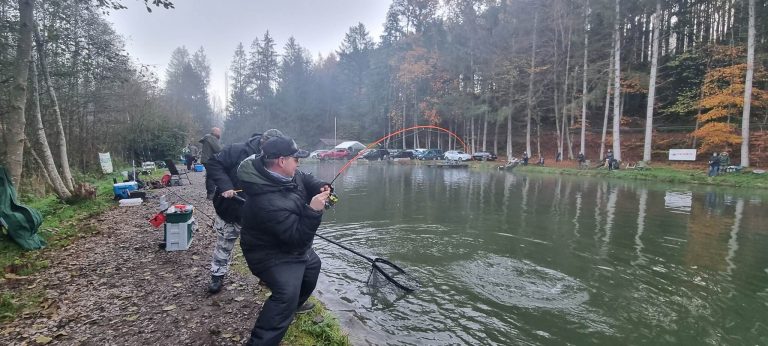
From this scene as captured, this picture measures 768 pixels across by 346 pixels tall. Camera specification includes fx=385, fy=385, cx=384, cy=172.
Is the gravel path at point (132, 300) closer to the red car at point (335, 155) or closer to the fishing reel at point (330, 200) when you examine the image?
the fishing reel at point (330, 200)

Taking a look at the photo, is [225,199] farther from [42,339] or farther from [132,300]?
[42,339]

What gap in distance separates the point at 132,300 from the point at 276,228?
3126 mm

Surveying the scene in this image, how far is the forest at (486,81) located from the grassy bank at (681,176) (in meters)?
2.43

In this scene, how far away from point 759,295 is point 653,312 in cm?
211

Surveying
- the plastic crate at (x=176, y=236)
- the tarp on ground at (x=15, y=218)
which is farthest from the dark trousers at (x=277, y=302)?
the tarp on ground at (x=15, y=218)

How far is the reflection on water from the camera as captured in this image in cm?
497

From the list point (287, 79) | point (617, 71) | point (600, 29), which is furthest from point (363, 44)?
point (617, 71)

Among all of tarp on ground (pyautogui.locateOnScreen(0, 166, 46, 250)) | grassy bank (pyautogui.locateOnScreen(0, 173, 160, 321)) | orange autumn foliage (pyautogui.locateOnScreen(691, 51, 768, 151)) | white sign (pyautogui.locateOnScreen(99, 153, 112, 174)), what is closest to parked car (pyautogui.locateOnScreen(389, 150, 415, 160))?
orange autumn foliage (pyautogui.locateOnScreen(691, 51, 768, 151))

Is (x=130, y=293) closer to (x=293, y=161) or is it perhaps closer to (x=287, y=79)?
(x=293, y=161)

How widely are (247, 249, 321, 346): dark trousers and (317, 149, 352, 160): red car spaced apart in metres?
47.9

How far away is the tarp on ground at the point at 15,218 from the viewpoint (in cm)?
649

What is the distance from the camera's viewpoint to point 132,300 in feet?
16.4

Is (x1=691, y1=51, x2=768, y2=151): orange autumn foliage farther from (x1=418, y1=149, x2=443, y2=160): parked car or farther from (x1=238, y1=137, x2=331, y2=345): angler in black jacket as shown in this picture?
(x1=238, y1=137, x2=331, y2=345): angler in black jacket

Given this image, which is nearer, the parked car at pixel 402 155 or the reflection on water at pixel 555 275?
the reflection on water at pixel 555 275
